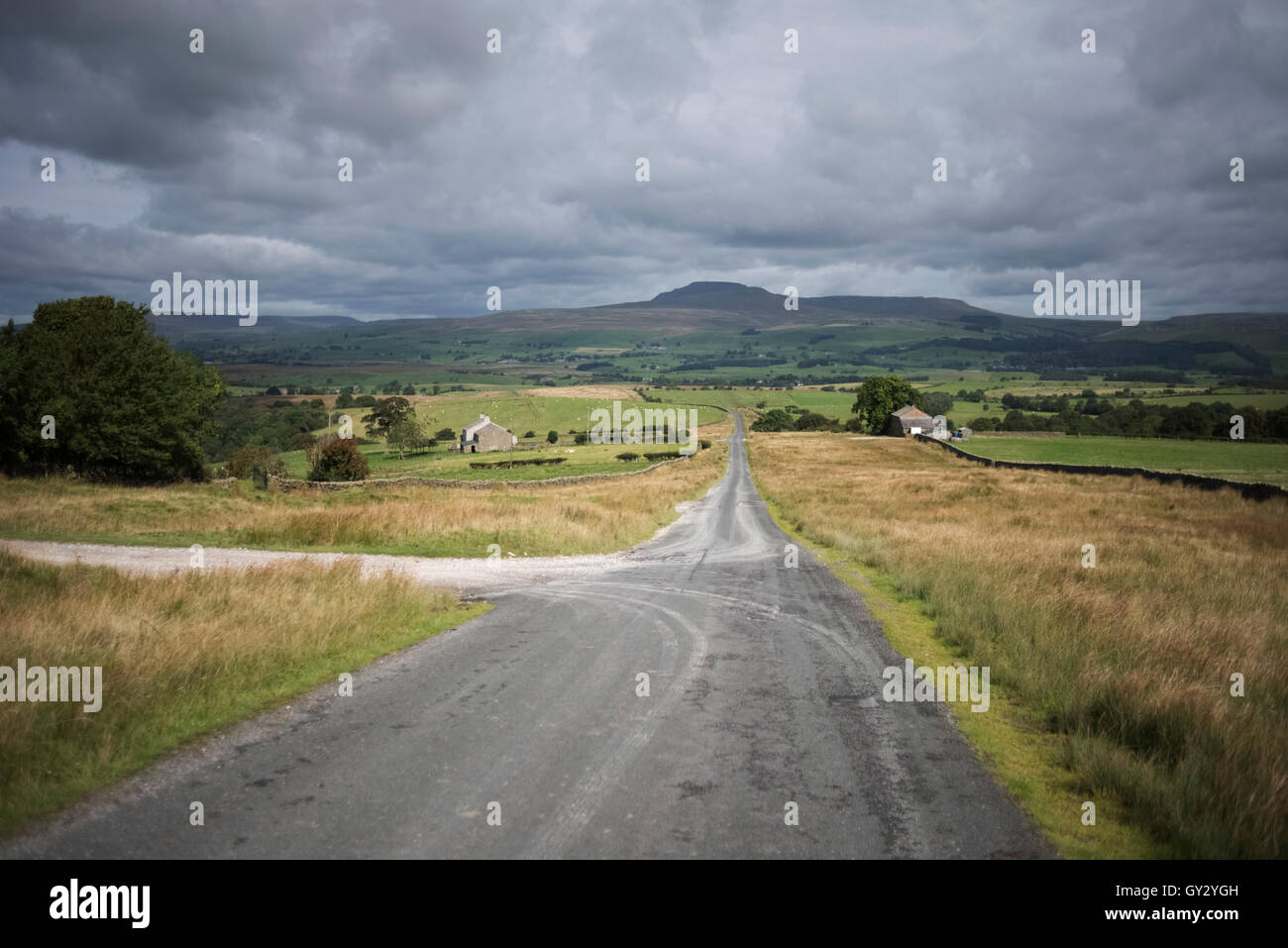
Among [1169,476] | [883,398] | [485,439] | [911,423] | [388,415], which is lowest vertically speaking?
[1169,476]

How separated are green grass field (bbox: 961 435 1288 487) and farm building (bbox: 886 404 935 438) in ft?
34.6

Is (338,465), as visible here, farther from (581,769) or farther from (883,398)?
(883,398)

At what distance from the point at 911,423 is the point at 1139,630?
121584 mm

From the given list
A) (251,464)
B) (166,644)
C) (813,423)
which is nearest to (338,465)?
(251,464)

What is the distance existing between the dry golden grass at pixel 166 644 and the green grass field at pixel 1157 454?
62.2 meters

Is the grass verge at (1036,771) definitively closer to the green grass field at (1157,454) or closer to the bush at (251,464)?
the green grass field at (1157,454)

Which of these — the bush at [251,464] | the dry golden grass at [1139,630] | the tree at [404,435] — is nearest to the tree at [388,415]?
the tree at [404,435]

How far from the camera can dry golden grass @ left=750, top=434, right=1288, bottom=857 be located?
641cm

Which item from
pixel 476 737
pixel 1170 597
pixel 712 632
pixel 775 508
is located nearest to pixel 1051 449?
pixel 775 508

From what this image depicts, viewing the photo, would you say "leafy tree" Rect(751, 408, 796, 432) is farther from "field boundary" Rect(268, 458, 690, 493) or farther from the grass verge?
the grass verge

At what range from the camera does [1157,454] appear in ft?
276

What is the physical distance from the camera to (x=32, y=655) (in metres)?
8.57

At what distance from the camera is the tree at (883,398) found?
135750 mm
